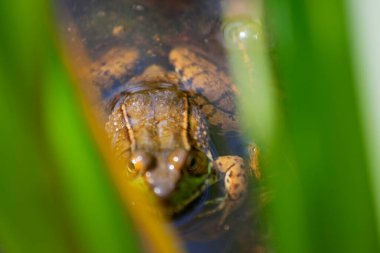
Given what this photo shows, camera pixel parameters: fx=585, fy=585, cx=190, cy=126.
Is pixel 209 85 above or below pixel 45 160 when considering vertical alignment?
above

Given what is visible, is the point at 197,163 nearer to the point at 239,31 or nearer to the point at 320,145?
the point at 239,31

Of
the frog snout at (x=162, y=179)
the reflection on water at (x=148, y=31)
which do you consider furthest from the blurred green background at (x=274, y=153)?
the reflection on water at (x=148, y=31)

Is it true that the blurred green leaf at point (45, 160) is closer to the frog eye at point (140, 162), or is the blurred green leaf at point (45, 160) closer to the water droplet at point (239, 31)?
the frog eye at point (140, 162)

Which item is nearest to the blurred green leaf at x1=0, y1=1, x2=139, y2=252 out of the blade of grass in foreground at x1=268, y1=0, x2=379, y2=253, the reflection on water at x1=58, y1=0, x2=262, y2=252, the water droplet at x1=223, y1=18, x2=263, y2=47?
the blade of grass in foreground at x1=268, y1=0, x2=379, y2=253

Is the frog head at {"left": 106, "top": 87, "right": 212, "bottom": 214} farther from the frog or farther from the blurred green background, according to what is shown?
the blurred green background

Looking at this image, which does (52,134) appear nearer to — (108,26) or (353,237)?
(353,237)

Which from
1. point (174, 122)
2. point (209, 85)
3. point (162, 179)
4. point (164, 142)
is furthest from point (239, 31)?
point (162, 179)

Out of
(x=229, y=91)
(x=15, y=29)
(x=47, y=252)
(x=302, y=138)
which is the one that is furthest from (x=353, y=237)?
(x=229, y=91)
